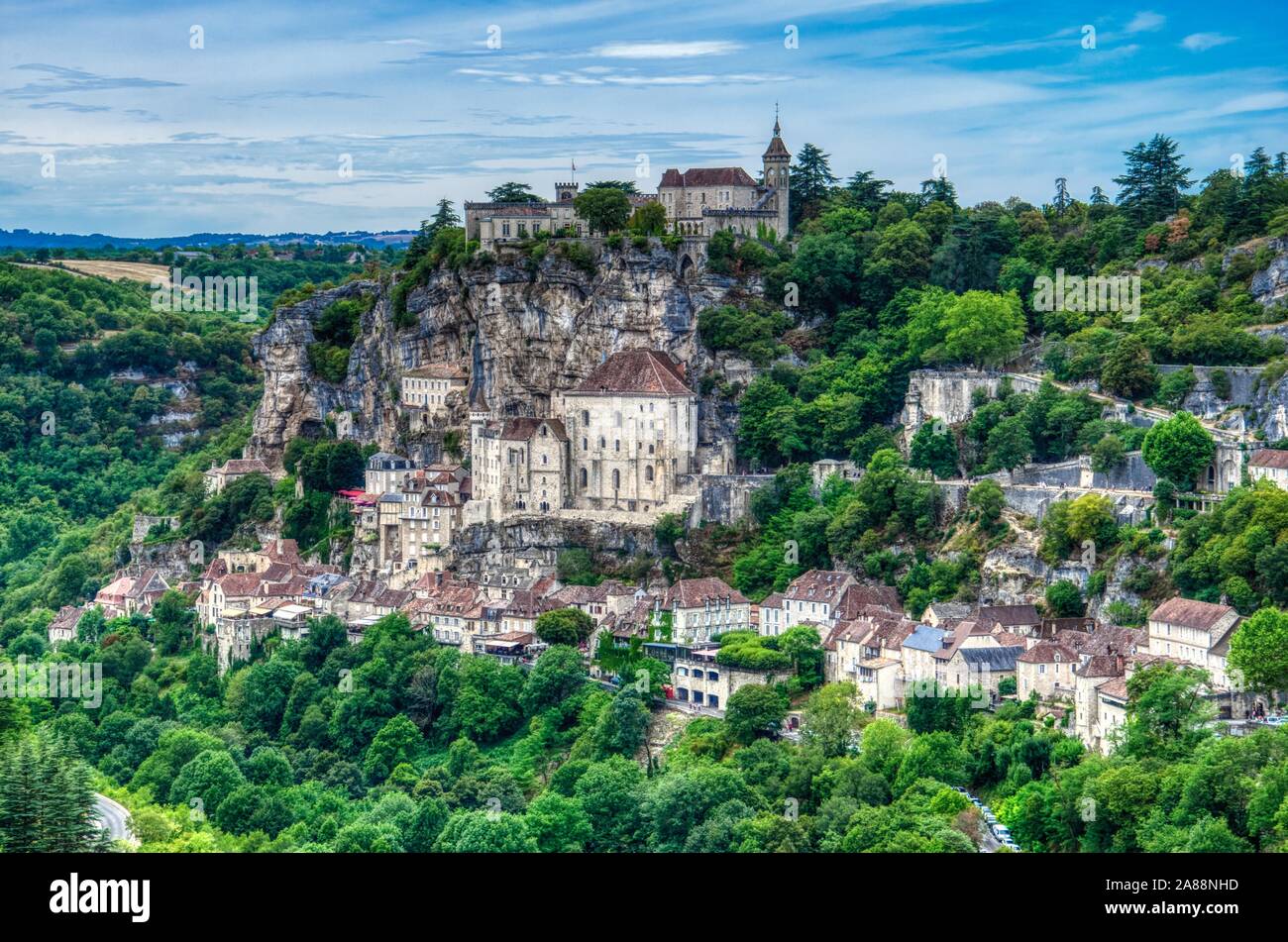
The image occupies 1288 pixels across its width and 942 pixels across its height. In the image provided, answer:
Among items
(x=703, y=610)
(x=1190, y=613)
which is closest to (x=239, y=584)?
(x=703, y=610)

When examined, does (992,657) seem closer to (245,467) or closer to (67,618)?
(67,618)

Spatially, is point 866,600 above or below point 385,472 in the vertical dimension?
below

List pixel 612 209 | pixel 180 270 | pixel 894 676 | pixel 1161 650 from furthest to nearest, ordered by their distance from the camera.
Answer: pixel 180 270, pixel 612 209, pixel 894 676, pixel 1161 650

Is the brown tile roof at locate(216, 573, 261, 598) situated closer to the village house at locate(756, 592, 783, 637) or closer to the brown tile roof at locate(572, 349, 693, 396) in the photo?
the brown tile roof at locate(572, 349, 693, 396)
